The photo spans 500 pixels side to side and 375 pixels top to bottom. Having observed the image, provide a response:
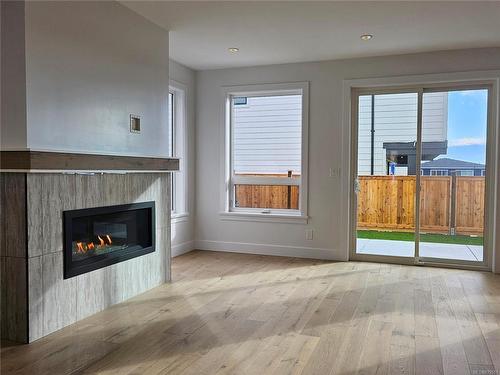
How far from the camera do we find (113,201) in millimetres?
3504

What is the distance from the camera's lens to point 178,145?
562cm

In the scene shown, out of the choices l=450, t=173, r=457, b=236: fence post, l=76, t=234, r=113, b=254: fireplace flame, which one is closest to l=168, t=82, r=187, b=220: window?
l=76, t=234, r=113, b=254: fireplace flame

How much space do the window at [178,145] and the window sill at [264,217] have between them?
2.00ft

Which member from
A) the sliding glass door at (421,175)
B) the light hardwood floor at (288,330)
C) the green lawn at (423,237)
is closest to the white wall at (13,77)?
the light hardwood floor at (288,330)

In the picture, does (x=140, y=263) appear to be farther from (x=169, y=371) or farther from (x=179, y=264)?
(x=169, y=371)

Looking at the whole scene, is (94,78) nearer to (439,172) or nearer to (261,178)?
(261,178)

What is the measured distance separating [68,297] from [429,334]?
101 inches

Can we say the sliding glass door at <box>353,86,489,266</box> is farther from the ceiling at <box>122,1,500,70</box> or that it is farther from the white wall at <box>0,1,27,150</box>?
the white wall at <box>0,1,27,150</box>

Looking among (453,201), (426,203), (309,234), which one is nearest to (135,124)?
(309,234)

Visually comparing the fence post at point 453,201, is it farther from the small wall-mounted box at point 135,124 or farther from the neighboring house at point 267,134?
the small wall-mounted box at point 135,124

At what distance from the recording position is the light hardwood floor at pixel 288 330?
2482mm

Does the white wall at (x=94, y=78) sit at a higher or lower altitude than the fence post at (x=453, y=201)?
higher

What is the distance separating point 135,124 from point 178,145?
1.92 metres

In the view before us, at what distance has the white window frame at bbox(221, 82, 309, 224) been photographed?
5.41 metres
